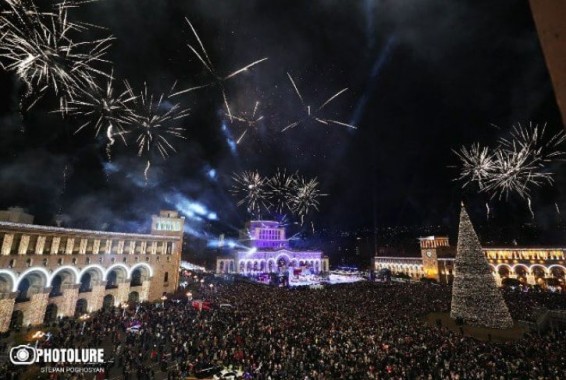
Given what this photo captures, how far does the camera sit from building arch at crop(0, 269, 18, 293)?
26234 mm

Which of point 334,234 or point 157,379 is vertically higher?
point 334,234

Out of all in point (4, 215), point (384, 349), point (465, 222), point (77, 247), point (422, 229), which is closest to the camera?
point (384, 349)

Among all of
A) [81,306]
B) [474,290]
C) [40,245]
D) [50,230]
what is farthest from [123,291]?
[474,290]

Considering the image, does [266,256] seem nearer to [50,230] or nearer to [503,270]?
[503,270]

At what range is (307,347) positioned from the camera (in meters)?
17.2

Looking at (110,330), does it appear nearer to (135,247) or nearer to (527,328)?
(135,247)

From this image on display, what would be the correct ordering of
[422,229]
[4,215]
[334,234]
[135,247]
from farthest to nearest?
[334,234] < [422,229] < [135,247] < [4,215]

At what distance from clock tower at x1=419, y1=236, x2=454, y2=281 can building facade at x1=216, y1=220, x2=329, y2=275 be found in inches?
1140

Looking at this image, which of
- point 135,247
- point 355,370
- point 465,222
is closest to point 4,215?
point 135,247

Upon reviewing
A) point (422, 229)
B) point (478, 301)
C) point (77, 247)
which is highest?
point (422, 229)

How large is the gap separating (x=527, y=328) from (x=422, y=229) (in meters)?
106

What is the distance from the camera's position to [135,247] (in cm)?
4103

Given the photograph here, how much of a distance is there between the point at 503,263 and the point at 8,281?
262 feet

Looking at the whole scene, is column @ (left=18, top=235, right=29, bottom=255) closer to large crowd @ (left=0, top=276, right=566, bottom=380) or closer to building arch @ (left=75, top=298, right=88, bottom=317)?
building arch @ (left=75, top=298, right=88, bottom=317)
